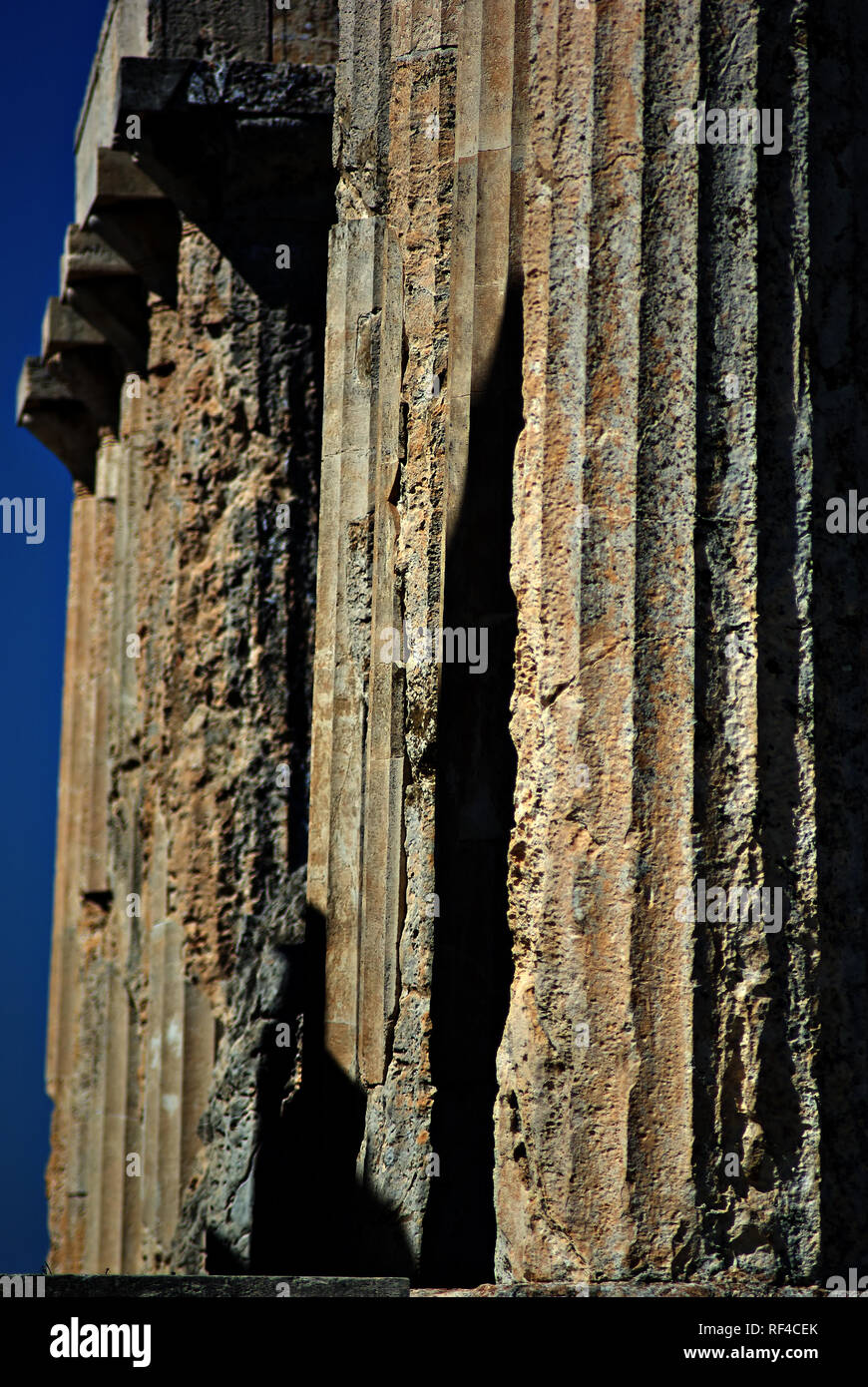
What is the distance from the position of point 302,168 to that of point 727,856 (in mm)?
6153

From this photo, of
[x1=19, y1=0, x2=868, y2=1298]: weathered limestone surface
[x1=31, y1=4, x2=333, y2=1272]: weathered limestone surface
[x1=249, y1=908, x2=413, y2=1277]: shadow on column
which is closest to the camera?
[x1=19, y1=0, x2=868, y2=1298]: weathered limestone surface

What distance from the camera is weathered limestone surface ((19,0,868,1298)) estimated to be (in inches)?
148

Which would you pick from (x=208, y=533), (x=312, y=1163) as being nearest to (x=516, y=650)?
(x=312, y=1163)

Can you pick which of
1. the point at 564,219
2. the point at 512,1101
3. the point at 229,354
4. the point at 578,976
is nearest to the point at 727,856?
the point at 578,976

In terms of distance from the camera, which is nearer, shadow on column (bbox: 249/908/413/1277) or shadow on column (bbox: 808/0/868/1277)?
shadow on column (bbox: 808/0/868/1277)

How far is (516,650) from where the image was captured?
4.19m

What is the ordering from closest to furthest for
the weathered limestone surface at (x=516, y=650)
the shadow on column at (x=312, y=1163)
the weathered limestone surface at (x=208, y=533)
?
1. the weathered limestone surface at (x=516, y=650)
2. the shadow on column at (x=312, y=1163)
3. the weathered limestone surface at (x=208, y=533)

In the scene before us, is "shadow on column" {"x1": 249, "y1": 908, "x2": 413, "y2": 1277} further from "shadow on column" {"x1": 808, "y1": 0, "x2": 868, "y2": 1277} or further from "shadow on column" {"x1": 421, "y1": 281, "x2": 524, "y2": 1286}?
"shadow on column" {"x1": 808, "y1": 0, "x2": 868, "y2": 1277}

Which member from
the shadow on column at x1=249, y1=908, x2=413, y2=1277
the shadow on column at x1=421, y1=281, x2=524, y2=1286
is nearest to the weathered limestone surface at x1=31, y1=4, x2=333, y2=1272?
the shadow on column at x1=249, y1=908, x2=413, y2=1277

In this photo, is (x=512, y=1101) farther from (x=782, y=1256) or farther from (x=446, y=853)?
(x=446, y=853)

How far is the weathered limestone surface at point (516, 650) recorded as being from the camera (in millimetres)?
3768

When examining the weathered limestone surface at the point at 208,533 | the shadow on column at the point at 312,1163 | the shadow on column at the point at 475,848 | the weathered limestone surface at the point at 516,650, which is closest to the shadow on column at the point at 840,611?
the weathered limestone surface at the point at 516,650

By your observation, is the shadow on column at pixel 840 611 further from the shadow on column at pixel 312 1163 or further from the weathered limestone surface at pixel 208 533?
the weathered limestone surface at pixel 208 533

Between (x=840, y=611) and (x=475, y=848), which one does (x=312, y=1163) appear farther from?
(x=840, y=611)
